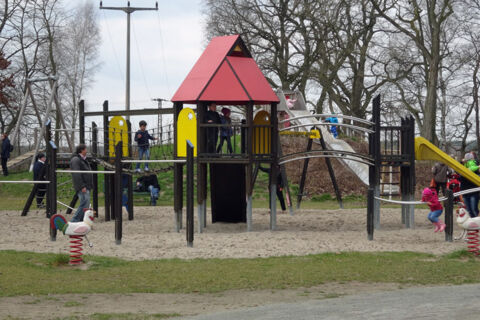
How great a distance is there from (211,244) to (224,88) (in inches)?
173

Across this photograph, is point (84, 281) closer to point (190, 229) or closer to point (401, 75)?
point (190, 229)

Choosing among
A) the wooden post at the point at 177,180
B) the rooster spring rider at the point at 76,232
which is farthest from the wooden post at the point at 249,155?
the rooster spring rider at the point at 76,232

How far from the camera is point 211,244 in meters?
14.9

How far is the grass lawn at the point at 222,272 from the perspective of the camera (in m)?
10.5

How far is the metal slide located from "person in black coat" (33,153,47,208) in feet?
30.9

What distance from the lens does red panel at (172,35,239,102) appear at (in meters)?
17.7

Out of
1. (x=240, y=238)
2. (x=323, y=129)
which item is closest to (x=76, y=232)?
(x=240, y=238)

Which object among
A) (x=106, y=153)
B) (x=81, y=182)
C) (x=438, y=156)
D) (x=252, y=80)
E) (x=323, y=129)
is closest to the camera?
(x=81, y=182)

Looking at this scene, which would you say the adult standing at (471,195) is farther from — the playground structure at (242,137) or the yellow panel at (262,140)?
the yellow panel at (262,140)

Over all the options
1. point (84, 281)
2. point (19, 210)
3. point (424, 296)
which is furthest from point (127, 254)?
point (19, 210)

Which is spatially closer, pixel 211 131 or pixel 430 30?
pixel 211 131

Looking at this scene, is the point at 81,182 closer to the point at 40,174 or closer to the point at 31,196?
the point at 40,174

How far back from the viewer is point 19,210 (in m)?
24.2

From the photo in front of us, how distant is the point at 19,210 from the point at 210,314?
17.2 meters
